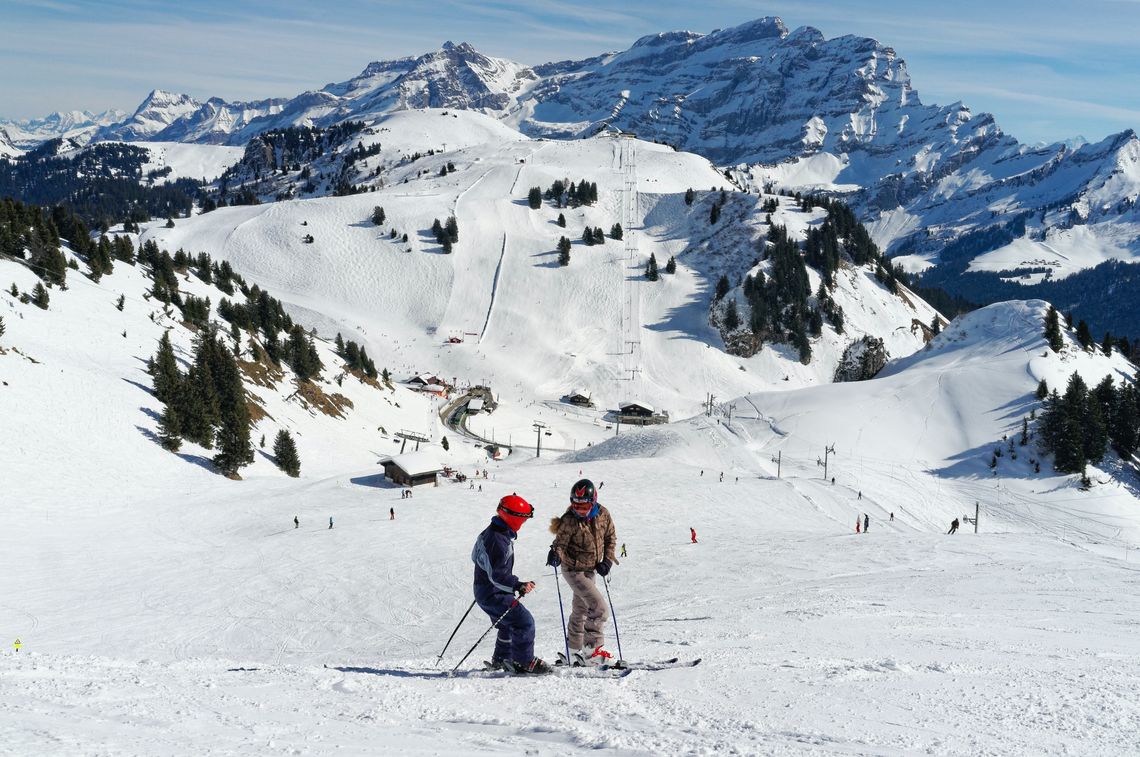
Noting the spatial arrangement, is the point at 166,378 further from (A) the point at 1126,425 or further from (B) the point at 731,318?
(B) the point at 731,318

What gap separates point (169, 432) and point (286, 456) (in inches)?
351

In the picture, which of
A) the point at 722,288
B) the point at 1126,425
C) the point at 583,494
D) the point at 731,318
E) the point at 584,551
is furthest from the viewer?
the point at 722,288

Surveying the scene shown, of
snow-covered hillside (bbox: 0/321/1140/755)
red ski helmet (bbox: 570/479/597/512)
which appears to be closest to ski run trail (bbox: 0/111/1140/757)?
snow-covered hillside (bbox: 0/321/1140/755)

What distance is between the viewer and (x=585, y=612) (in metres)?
11.0

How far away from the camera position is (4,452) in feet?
110

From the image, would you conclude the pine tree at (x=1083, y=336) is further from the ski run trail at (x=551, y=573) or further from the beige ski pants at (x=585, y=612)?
the beige ski pants at (x=585, y=612)

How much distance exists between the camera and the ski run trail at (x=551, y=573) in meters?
7.89

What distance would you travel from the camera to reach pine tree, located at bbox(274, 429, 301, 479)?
50.8 metres

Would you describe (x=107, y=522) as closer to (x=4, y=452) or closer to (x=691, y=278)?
(x=4, y=452)

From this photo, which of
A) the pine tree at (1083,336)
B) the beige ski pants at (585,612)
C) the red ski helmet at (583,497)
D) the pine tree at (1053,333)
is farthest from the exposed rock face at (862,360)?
the red ski helmet at (583,497)

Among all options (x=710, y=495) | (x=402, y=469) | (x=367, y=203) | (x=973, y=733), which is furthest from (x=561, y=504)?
(x=367, y=203)

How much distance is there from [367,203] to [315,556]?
127550mm

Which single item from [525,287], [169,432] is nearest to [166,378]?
[169,432]

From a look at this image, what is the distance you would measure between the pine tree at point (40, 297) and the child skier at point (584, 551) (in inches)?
2215
